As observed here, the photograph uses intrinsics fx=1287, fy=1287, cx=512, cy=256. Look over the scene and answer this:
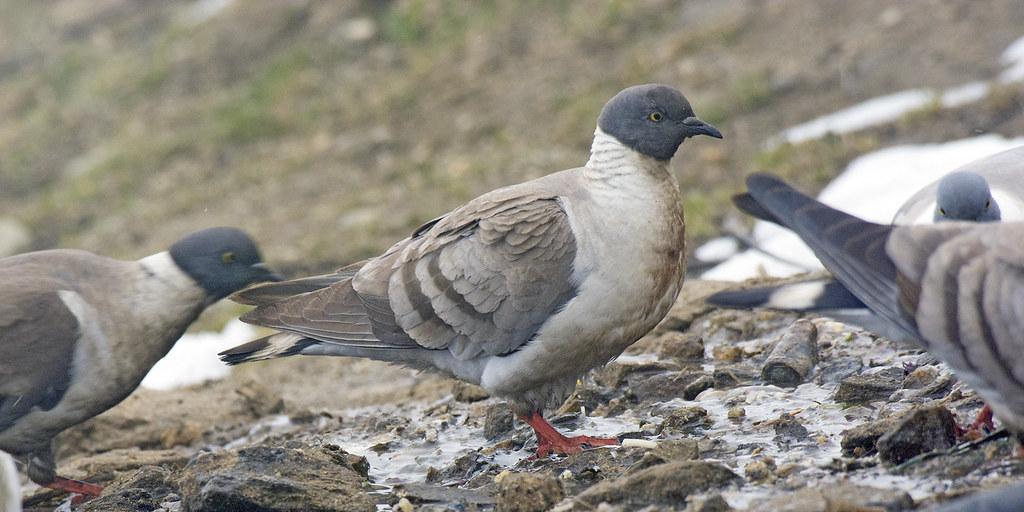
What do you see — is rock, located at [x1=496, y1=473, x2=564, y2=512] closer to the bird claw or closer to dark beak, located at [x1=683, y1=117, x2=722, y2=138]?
dark beak, located at [x1=683, y1=117, x2=722, y2=138]

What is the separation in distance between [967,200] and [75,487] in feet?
12.7

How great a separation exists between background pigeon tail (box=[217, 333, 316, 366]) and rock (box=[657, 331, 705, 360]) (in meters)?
1.59

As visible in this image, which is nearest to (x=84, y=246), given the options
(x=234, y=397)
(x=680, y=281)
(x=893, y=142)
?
(x=234, y=397)

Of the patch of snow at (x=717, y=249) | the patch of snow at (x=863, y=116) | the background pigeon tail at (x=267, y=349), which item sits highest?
the patch of snow at (x=863, y=116)

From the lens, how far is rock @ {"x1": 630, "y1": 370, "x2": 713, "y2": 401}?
5250mm

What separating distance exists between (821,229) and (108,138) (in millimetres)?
10026

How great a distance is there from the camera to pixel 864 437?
4039 millimetres

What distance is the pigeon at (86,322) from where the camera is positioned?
5152mm

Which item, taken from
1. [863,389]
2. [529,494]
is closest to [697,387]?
[863,389]

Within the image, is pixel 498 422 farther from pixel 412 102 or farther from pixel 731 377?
pixel 412 102

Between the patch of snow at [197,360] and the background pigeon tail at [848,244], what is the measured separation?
4790 mm

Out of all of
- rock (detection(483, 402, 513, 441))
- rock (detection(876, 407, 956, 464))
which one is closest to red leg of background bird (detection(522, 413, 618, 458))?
rock (detection(483, 402, 513, 441))

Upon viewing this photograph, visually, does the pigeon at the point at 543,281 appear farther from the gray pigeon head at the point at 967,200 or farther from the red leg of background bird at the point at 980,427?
the red leg of background bird at the point at 980,427

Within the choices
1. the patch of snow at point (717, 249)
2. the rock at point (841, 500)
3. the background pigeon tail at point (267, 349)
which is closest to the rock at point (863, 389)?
the rock at point (841, 500)
